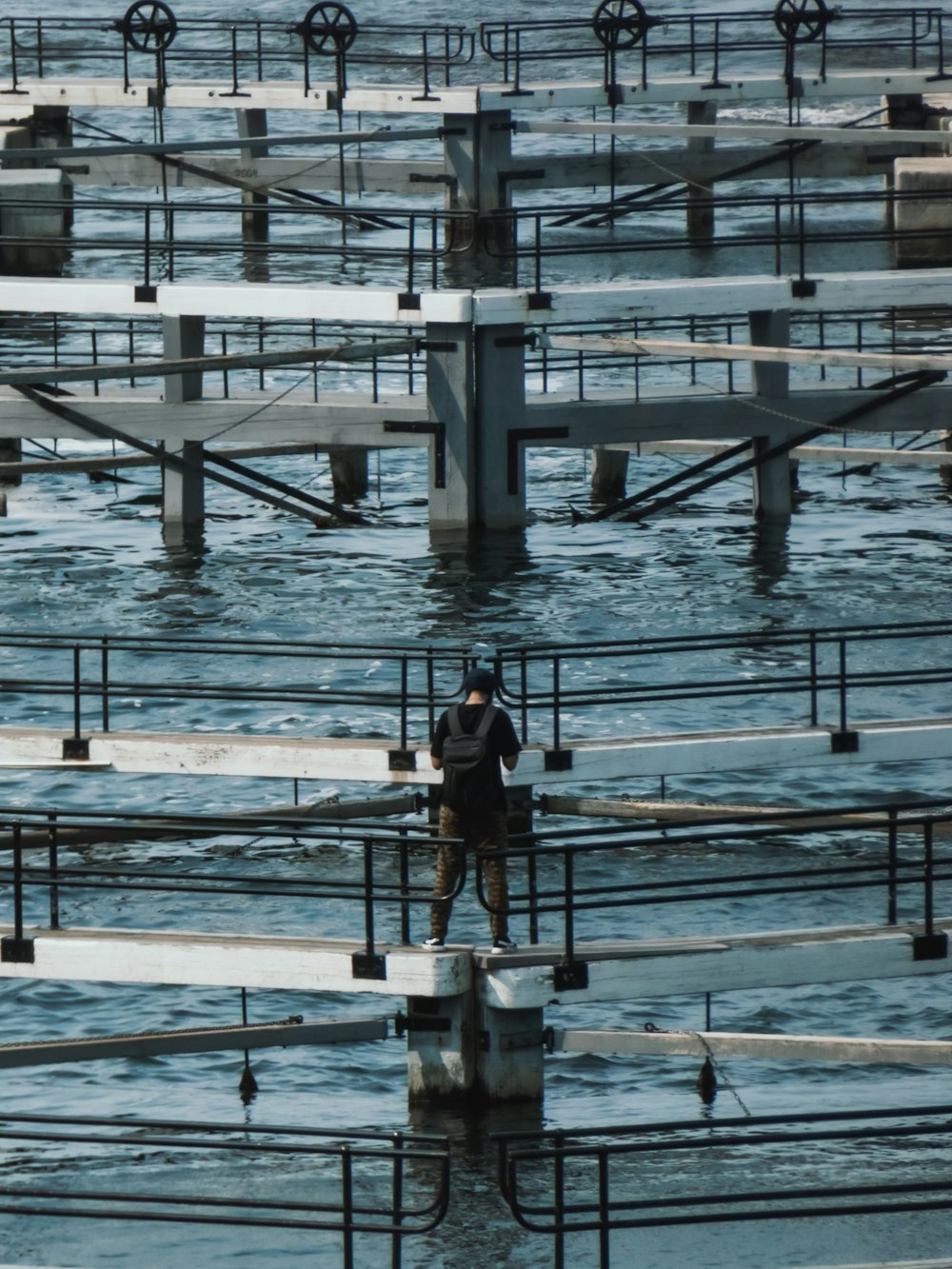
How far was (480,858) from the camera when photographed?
50.6 feet

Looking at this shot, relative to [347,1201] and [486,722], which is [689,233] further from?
[347,1201]

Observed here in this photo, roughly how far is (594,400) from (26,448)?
11.9 metres

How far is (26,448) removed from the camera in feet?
130

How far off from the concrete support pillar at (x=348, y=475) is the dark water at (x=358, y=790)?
384 mm

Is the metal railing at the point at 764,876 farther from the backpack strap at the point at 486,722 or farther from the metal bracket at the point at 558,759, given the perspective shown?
the backpack strap at the point at 486,722

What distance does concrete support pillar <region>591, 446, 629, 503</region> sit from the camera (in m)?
35.7

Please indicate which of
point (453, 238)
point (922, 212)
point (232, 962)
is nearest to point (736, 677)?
point (232, 962)

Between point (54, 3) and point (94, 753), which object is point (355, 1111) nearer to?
point (94, 753)

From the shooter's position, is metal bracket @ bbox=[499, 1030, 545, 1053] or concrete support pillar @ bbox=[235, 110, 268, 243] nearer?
metal bracket @ bbox=[499, 1030, 545, 1053]

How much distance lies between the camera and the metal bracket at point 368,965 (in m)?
15.2

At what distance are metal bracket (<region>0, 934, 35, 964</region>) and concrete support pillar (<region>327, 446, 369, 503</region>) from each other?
20510mm

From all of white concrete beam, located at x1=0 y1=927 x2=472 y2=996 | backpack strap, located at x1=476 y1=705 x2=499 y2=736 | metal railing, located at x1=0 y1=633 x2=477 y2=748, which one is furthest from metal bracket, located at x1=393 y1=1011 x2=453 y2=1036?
metal railing, located at x1=0 y1=633 x2=477 y2=748

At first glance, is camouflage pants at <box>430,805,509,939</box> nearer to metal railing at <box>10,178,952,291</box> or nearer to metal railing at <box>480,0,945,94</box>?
metal railing at <box>10,178,952,291</box>

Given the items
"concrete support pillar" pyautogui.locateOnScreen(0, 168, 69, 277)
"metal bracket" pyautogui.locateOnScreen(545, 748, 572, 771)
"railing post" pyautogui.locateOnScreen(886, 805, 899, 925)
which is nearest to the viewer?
"railing post" pyautogui.locateOnScreen(886, 805, 899, 925)
